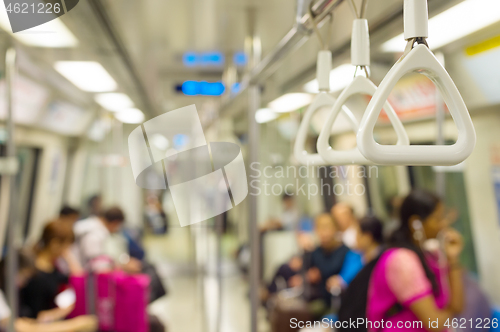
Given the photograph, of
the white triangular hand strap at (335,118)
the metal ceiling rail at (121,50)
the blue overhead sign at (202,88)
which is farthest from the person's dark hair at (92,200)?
the white triangular hand strap at (335,118)

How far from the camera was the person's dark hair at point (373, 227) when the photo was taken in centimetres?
202

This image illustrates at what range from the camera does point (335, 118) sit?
0.73m

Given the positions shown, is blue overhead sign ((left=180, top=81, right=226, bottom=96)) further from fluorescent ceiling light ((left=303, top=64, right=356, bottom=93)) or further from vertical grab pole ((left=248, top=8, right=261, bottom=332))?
fluorescent ceiling light ((left=303, top=64, right=356, bottom=93))

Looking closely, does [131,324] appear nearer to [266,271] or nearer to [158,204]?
[158,204]

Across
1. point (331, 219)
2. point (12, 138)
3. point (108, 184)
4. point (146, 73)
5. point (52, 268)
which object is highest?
point (146, 73)

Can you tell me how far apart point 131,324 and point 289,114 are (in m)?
1.53

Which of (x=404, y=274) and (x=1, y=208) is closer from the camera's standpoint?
(x=404, y=274)

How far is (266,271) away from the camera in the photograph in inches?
132

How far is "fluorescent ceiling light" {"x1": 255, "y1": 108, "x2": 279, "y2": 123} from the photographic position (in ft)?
7.09

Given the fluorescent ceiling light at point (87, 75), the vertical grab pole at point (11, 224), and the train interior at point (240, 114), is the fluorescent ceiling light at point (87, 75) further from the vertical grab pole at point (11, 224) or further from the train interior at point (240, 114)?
the vertical grab pole at point (11, 224)

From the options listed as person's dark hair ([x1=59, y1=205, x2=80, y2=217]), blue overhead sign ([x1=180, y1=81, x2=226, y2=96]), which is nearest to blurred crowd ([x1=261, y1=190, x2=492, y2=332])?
blue overhead sign ([x1=180, y1=81, x2=226, y2=96])

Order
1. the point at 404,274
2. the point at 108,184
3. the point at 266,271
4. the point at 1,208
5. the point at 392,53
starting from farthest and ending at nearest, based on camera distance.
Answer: the point at 266,271
the point at 108,184
the point at 1,208
the point at 404,274
the point at 392,53

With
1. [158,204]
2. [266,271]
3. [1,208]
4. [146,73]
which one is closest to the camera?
[1,208]

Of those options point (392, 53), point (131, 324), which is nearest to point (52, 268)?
point (131, 324)
